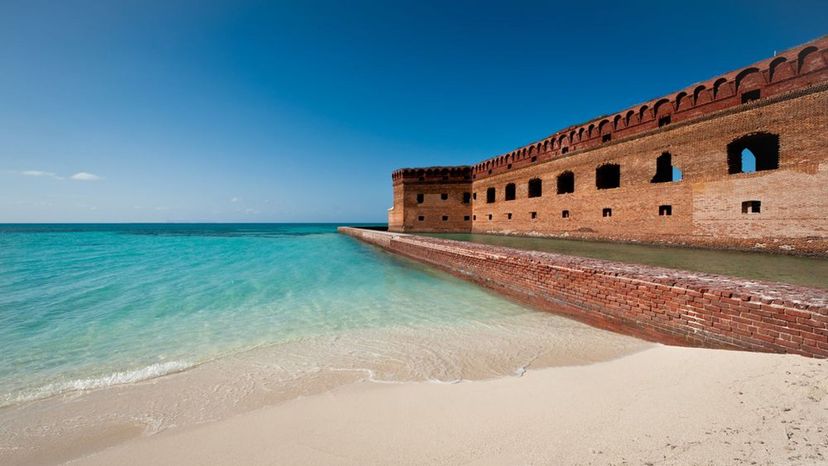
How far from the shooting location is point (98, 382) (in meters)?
3.50

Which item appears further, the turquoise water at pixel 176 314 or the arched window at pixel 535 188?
the arched window at pixel 535 188

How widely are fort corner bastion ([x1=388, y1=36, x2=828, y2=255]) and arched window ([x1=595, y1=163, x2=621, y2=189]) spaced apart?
51mm

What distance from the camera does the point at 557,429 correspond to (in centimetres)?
229

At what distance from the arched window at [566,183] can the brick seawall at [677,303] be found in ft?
41.9

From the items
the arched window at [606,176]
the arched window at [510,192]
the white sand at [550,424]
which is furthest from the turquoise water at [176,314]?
the arched window at [510,192]

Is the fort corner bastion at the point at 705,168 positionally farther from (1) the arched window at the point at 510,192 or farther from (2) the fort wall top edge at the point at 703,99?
(1) the arched window at the point at 510,192

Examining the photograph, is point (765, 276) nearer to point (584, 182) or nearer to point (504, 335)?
point (504, 335)

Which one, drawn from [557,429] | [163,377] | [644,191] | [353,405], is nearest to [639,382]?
[557,429]

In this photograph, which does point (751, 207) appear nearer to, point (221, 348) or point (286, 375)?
point (286, 375)

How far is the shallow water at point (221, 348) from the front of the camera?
115 inches

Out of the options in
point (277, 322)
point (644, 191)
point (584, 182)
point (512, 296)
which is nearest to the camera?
point (277, 322)

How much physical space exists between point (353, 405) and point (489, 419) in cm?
112

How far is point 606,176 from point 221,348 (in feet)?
57.0

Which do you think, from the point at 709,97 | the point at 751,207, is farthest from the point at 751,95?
the point at 751,207
